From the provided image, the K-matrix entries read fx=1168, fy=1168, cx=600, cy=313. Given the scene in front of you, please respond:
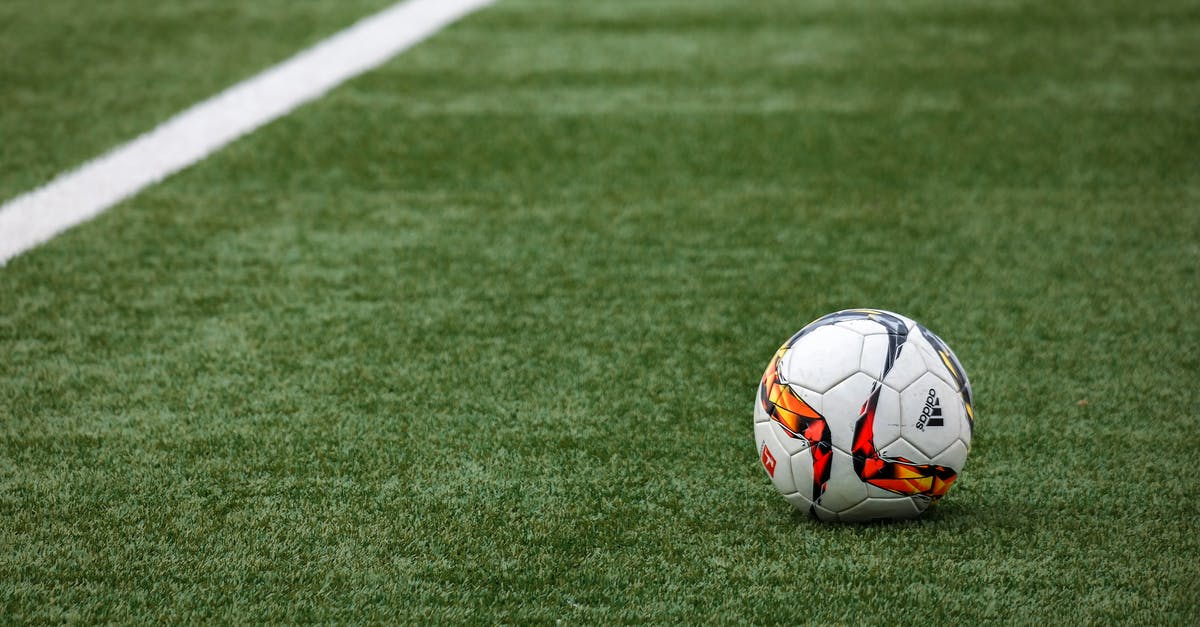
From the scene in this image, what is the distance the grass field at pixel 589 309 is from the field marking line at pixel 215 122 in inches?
6.3

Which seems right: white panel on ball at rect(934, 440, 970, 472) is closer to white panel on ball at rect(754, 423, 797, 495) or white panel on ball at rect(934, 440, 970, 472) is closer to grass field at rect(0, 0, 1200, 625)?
grass field at rect(0, 0, 1200, 625)

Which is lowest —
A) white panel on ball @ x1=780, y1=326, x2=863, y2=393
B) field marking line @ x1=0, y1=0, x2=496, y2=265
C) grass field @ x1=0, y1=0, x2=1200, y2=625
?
grass field @ x1=0, y1=0, x2=1200, y2=625

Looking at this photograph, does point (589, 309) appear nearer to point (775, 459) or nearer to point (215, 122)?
point (775, 459)

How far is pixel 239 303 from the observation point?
15.3ft

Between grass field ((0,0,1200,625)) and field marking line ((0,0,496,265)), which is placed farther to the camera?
field marking line ((0,0,496,265))

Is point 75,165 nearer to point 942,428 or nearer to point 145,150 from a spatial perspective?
point 145,150

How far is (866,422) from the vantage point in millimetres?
2900

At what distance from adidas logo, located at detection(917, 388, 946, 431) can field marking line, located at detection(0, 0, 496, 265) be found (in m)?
4.00

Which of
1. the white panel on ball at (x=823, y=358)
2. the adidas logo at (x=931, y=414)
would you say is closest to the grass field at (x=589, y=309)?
the adidas logo at (x=931, y=414)

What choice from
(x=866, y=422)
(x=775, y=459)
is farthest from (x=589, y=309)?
(x=866, y=422)

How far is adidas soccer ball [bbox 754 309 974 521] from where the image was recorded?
2.91 m

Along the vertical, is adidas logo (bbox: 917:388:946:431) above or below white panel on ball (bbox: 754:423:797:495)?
above

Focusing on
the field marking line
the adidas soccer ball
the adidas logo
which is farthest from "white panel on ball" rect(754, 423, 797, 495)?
the field marking line

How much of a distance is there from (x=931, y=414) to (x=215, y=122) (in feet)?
16.3
